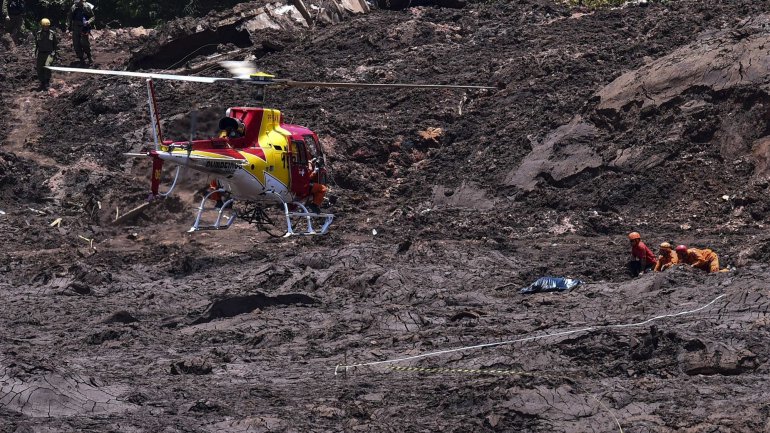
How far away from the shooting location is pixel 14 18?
1368 inches

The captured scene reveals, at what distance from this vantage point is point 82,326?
17.5 metres

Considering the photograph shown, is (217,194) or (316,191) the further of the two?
(316,191)

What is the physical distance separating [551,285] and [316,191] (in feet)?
12.2

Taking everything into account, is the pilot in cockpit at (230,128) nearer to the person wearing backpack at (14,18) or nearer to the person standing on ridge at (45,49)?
the person standing on ridge at (45,49)

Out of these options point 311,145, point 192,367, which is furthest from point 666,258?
point 192,367

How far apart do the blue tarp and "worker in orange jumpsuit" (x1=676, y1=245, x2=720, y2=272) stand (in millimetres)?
1551

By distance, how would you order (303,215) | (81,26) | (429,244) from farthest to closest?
1. (81,26)
2. (429,244)
3. (303,215)

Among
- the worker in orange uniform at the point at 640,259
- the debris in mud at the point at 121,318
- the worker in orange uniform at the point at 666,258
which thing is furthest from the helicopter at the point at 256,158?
the worker in orange uniform at the point at 666,258

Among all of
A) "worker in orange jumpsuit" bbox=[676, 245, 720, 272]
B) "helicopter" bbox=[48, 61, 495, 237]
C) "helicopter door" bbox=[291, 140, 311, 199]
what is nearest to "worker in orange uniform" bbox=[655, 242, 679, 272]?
"worker in orange jumpsuit" bbox=[676, 245, 720, 272]

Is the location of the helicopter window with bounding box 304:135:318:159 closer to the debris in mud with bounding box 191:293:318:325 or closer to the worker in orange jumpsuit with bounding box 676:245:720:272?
the debris in mud with bounding box 191:293:318:325

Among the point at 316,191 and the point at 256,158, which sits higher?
the point at 256,158

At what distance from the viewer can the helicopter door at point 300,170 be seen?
61.9 feet

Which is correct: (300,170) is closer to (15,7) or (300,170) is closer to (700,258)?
(700,258)

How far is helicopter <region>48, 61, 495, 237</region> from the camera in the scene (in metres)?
17.1
